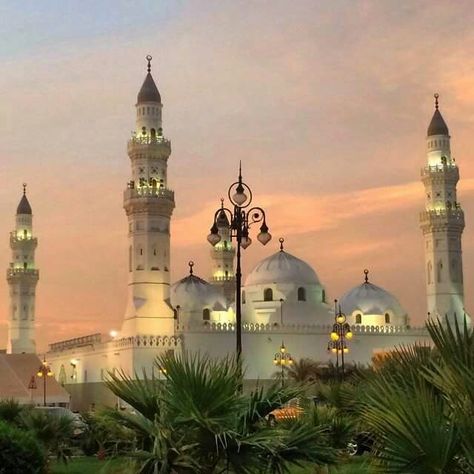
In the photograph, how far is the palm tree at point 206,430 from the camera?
23.0 ft

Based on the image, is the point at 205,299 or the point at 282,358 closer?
the point at 282,358

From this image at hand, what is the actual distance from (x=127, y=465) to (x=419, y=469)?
9.42ft

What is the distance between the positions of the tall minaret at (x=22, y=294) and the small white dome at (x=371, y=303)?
65.0ft

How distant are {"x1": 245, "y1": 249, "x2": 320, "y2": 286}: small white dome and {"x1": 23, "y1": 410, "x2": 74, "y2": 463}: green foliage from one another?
35.7m

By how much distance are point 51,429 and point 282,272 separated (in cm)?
3683

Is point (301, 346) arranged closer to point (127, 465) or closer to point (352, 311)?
point (352, 311)

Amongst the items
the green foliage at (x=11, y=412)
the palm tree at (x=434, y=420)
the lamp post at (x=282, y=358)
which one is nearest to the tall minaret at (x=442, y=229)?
the lamp post at (x=282, y=358)

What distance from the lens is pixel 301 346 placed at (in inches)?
1796

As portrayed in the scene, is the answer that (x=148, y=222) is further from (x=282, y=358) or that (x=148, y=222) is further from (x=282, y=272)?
(x=282, y=272)

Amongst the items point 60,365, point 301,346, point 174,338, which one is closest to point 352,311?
point 301,346

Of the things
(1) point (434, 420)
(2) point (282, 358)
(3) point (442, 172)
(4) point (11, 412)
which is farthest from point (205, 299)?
(1) point (434, 420)

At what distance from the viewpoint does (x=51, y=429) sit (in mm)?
13828

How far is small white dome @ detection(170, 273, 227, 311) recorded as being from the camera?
49312 millimetres

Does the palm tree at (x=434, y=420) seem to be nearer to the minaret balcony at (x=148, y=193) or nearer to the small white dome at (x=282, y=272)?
the minaret balcony at (x=148, y=193)
